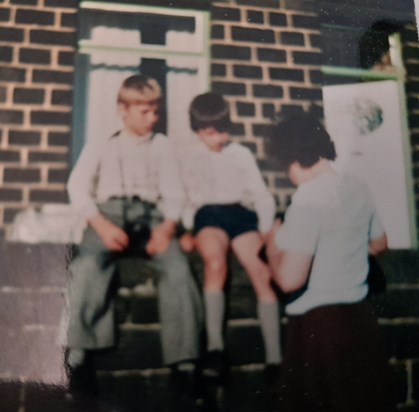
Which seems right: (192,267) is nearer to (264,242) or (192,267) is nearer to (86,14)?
(264,242)

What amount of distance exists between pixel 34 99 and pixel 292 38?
40.8 inches

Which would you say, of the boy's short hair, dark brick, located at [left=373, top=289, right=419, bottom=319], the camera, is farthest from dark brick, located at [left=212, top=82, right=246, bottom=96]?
dark brick, located at [left=373, top=289, right=419, bottom=319]

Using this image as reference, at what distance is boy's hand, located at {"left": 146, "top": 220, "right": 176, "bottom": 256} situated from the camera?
1769 millimetres

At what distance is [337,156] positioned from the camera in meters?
1.98

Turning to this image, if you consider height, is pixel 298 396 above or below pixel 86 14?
below

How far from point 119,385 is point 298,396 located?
60 centimetres

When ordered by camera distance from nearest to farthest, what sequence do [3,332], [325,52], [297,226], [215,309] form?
A: 1. [3,332]
2. [215,309]
3. [297,226]
4. [325,52]

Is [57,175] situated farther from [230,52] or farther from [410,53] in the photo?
[410,53]

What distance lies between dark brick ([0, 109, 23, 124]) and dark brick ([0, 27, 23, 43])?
28cm

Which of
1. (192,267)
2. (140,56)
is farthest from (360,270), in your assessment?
(140,56)

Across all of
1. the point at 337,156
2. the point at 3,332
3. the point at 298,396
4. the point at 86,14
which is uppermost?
the point at 86,14

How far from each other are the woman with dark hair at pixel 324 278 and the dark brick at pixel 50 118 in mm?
768

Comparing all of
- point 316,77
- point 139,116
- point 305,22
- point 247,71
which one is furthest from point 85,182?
point 305,22

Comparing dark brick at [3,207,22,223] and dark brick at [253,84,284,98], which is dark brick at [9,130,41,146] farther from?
dark brick at [253,84,284,98]
